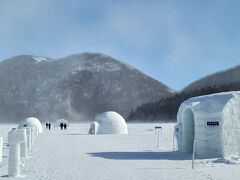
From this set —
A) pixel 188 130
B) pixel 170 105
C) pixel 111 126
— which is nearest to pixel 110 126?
pixel 111 126

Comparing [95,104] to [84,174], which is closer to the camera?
[84,174]

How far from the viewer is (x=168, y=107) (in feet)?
355

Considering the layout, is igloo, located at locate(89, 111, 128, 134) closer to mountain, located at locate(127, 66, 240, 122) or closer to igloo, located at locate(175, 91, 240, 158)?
igloo, located at locate(175, 91, 240, 158)

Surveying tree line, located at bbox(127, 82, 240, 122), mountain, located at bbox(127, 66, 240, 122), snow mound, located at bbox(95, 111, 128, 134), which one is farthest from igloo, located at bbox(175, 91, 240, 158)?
Result: tree line, located at bbox(127, 82, 240, 122)

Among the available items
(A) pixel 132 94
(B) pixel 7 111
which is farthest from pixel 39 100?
(A) pixel 132 94

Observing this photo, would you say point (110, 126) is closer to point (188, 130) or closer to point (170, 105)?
point (188, 130)

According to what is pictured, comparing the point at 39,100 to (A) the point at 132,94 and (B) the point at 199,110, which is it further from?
(B) the point at 199,110

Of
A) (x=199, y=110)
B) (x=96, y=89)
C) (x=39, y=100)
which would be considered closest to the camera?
(x=199, y=110)

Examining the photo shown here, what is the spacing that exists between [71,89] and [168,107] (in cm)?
7045

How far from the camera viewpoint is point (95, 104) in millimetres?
160125

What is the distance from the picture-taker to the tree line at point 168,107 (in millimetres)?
102750

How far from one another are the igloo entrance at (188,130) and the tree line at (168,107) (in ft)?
265

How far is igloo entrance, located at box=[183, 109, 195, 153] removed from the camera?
1796cm

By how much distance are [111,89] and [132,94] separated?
8862mm
